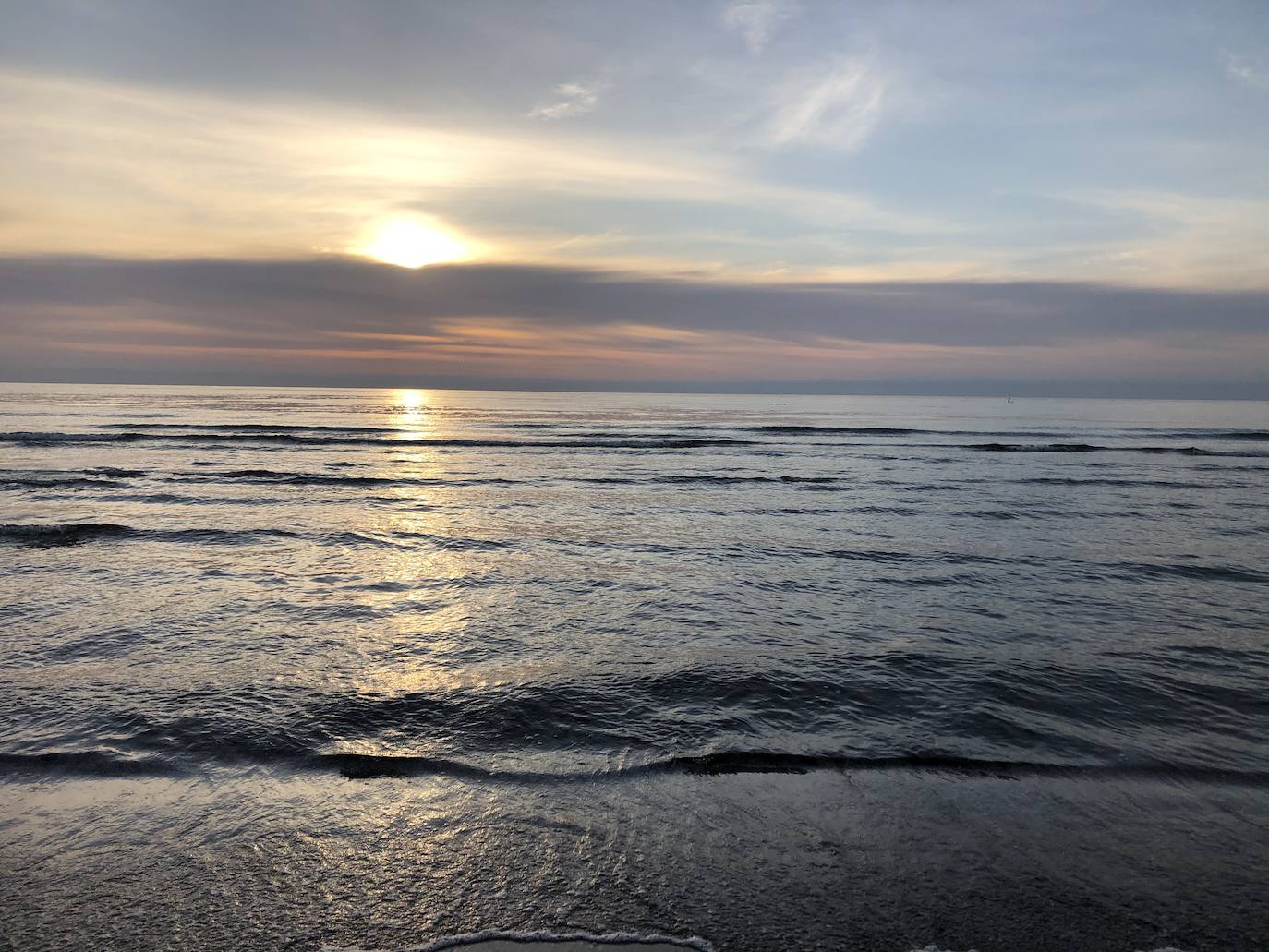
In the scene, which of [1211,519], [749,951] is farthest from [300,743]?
[1211,519]

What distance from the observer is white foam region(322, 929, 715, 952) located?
405cm

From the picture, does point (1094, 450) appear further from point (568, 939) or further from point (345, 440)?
point (568, 939)

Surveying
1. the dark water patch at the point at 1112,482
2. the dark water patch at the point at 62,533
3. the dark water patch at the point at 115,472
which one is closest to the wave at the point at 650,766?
the dark water patch at the point at 62,533

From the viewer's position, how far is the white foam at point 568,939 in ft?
13.3

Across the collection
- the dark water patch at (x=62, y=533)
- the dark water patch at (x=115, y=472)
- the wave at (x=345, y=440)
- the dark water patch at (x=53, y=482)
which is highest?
the dark water patch at (x=62, y=533)

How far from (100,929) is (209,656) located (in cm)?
549

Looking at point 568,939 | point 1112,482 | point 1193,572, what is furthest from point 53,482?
point 1112,482

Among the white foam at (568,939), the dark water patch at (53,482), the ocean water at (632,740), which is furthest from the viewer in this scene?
the dark water patch at (53,482)

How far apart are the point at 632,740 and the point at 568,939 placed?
2805 millimetres

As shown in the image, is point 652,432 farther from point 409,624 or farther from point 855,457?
point 409,624

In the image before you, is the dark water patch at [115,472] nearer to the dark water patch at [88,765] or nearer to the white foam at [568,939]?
the dark water patch at [88,765]

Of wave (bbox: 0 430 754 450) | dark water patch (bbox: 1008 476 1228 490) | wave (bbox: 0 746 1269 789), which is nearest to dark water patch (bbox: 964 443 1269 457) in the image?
dark water patch (bbox: 1008 476 1228 490)

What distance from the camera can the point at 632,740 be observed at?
6875mm

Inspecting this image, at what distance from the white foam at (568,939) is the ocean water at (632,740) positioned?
0.19 feet
